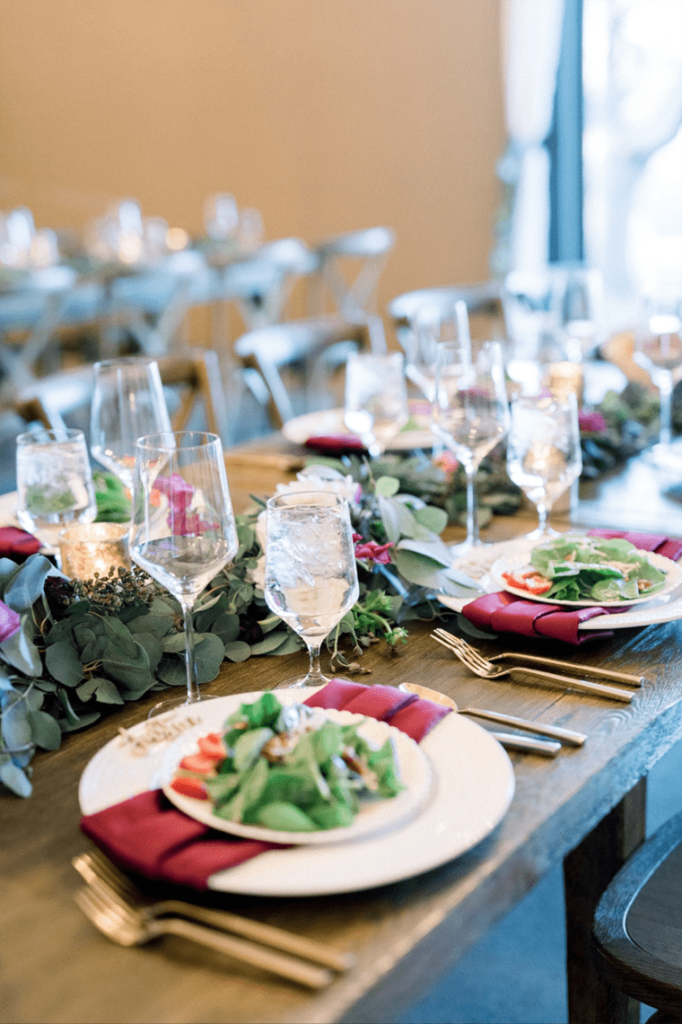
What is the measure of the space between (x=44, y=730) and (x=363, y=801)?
0.94 ft

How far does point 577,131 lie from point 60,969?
15.2ft

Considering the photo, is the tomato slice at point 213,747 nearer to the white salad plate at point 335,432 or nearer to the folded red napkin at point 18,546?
the folded red napkin at point 18,546

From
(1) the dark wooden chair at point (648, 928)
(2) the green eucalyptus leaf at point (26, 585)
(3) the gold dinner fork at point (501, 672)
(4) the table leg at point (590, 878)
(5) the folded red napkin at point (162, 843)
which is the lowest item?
(4) the table leg at point (590, 878)

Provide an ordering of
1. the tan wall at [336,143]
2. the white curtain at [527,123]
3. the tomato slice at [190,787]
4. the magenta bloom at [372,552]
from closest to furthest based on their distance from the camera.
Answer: the tomato slice at [190,787], the magenta bloom at [372,552], the white curtain at [527,123], the tan wall at [336,143]

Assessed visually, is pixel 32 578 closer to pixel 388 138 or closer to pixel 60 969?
pixel 60 969

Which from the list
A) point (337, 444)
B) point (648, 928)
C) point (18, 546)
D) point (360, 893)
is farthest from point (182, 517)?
point (337, 444)

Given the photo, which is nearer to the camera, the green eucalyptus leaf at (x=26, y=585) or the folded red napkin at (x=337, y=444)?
the green eucalyptus leaf at (x=26, y=585)

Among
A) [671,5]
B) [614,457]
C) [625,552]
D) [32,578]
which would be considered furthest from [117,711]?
[671,5]

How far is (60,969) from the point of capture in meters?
0.55

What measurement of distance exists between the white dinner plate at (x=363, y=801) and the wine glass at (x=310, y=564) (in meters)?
0.10

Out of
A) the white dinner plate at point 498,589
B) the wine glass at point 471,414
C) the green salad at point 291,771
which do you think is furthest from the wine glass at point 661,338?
the green salad at point 291,771

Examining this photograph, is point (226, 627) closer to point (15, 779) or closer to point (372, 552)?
point (372, 552)

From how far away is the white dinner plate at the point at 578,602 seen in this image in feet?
3.08

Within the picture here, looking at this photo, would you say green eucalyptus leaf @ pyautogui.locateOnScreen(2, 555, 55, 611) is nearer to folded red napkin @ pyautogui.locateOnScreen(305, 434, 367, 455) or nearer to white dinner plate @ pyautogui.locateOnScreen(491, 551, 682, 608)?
white dinner plate @ pyautogui.locateOnScreen(491, 551, 682, 608)
